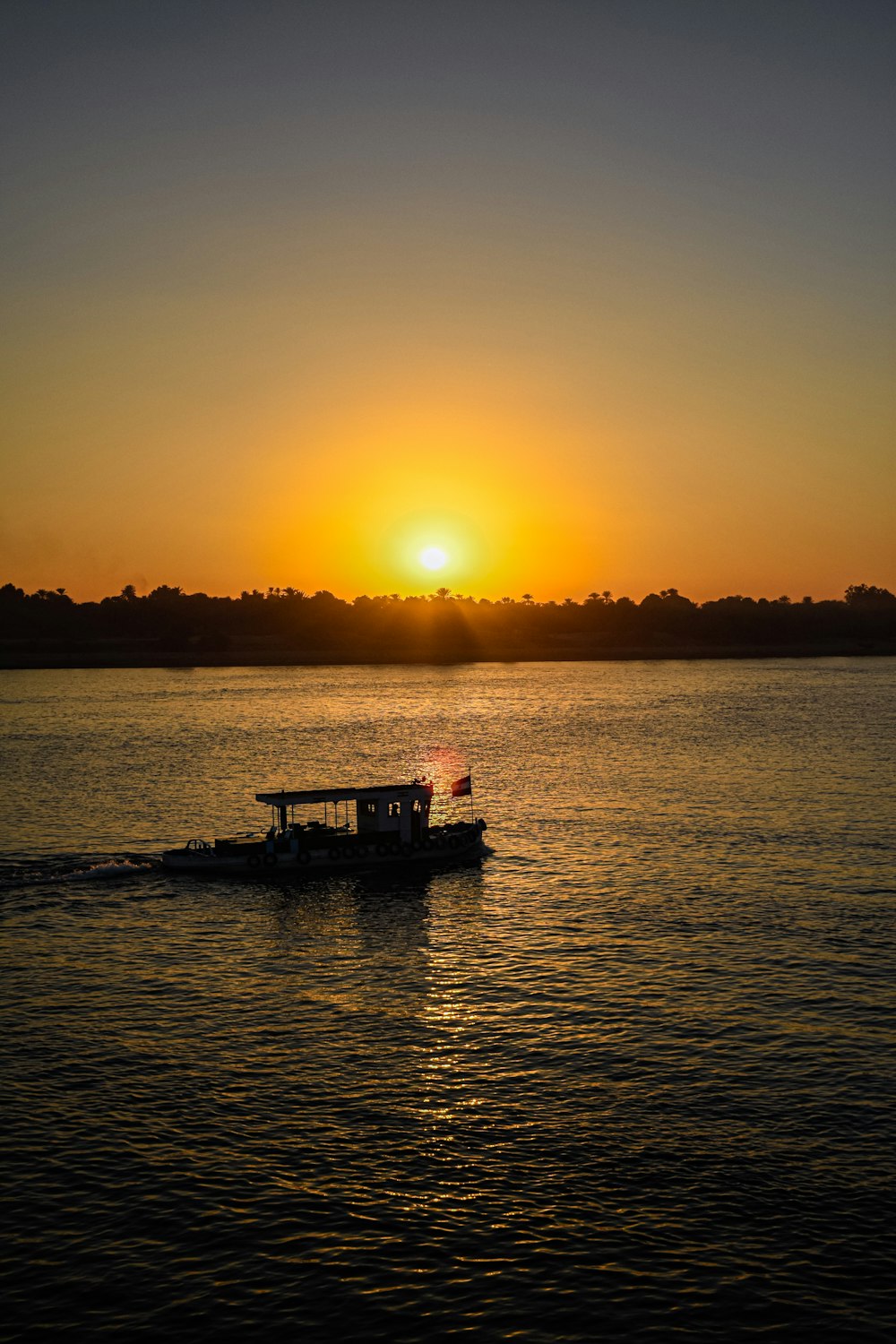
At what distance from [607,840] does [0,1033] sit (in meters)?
45.1

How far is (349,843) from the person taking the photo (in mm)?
69312

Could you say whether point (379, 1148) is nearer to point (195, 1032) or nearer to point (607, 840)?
point (195, 1032)

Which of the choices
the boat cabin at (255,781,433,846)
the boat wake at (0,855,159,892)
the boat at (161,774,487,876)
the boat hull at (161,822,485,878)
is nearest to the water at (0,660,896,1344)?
the boat wake at (0,855,159,892)

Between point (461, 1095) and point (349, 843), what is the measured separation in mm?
35676

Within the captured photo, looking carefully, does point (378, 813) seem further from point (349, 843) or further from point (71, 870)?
point (71, 870)

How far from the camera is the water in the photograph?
24594mm

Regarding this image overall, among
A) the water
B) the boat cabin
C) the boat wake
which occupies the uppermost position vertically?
the boat cabin

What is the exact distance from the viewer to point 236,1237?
2653cm

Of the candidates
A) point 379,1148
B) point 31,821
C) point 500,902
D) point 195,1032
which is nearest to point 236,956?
point 195,1032

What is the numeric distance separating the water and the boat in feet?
7.59

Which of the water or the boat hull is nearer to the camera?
the water

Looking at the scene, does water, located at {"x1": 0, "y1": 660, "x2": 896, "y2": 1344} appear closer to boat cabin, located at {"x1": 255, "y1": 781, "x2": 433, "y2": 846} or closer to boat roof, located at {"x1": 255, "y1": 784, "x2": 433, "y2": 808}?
boat cabin, located at {"x1": 255, "y1": 781, "x2": 433, "y2": 846}

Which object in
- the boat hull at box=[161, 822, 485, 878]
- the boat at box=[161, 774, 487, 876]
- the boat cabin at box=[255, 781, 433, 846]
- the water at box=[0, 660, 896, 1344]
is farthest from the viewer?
the boat cabin at box=[255, 781, 433, 846]

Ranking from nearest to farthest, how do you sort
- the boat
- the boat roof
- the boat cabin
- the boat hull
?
the boat hull, the boat, the boat roof, the boat cabin
